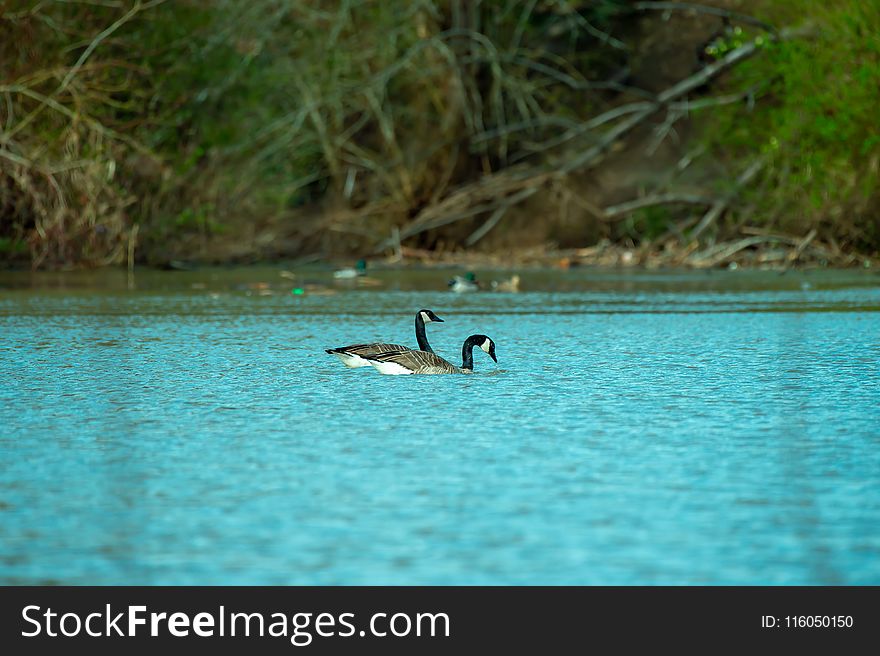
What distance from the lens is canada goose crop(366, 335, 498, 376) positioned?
13.5 metres

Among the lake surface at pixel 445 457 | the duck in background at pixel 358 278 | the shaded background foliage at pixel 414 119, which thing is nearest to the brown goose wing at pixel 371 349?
the lake surface at pixel 445 457

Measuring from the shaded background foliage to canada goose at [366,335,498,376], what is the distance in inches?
620

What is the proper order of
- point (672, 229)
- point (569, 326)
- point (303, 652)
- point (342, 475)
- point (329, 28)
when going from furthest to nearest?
point (329, 28) → point (672, 229) → point (569, 326) → point (342, 475) → point (303, 652)

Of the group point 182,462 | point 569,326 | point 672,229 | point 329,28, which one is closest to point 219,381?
point 182,462

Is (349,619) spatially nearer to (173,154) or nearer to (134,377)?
(134,377)

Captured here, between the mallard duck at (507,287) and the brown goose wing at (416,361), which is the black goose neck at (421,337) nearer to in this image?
the brown goose wing at (416,361)

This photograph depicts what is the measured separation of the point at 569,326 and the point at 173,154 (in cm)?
1767

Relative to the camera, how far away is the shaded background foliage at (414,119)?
30359mm

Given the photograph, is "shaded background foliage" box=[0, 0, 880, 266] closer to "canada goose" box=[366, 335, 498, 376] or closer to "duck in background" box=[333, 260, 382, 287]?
"duck in background" box=[333, 260, 382, 287]

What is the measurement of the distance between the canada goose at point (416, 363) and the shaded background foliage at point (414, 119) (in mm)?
15749

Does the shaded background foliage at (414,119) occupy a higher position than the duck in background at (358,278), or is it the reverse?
the shaded background foliage at (414,119)

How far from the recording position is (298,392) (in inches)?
501

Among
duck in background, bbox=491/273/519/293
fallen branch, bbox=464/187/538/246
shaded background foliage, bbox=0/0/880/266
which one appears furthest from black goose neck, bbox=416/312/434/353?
fallen branch, bbox=464/187/538/246

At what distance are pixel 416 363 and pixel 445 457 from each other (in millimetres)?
3992
